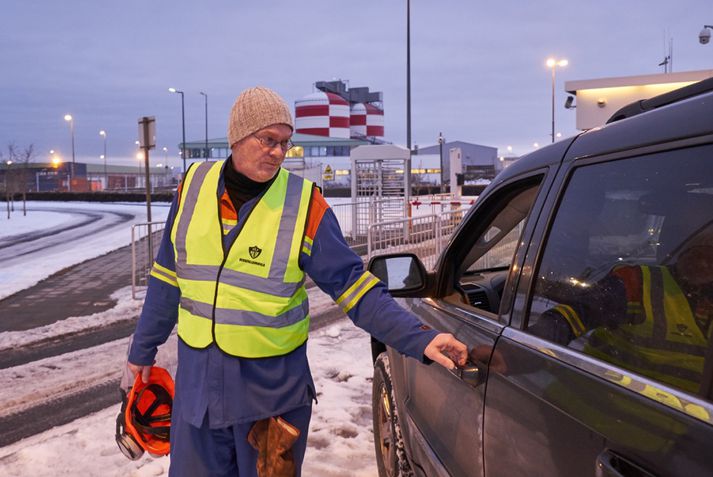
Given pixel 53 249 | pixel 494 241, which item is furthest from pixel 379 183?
pixel 494 241

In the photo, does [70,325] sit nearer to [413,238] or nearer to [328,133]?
[413,238]

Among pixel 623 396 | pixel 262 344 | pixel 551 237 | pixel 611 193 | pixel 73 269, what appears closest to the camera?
pixel 623 396

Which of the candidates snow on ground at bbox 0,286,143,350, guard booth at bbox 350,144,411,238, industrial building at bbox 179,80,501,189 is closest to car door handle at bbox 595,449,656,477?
snow on ground at bbox 0,286,143,350

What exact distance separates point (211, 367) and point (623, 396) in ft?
4.63

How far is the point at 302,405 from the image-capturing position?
2311 mm

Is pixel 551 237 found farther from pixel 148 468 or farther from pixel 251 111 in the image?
pixel 148 468

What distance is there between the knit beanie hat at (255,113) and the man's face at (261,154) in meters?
0.03

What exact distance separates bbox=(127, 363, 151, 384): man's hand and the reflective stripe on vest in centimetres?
179

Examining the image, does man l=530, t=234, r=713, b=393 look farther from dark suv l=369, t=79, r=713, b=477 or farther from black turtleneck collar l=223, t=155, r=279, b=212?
black turtleneck collar l=223, t=155, r=279, b=212

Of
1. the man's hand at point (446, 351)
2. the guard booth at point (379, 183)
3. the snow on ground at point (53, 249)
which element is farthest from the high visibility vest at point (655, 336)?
the guard booth at point (379, 183)

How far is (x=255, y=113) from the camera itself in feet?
7.43

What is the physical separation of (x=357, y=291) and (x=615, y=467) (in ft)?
3.97

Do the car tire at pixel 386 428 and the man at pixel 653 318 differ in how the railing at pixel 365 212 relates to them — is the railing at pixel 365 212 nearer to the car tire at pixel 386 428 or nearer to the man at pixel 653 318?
the car tire at pixel 386 428

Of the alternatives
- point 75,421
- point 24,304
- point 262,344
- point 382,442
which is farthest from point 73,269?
point 262,344
